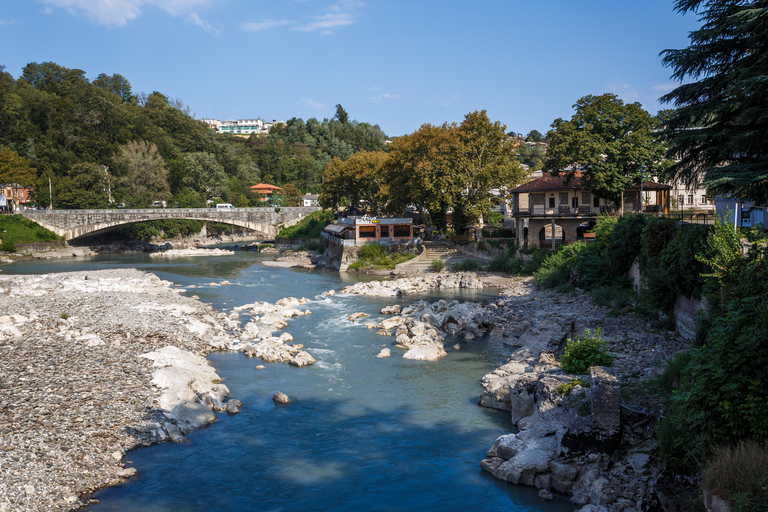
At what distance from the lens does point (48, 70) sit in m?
110

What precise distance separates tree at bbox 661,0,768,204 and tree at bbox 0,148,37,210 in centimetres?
→ 8085

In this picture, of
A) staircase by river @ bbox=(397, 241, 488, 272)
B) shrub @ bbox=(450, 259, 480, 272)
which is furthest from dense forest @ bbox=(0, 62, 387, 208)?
shrub @ bbox=(450, 259, 480, 272)

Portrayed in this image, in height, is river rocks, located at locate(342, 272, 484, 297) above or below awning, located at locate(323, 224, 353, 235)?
below

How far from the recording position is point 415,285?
125 feet

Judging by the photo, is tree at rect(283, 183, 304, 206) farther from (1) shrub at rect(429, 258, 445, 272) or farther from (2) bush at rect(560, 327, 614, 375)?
(2) bush at rect(560, 327, 614, 375)

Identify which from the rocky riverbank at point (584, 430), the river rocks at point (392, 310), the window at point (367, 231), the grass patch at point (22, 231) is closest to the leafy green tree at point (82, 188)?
the grass patch at point (22, 231)

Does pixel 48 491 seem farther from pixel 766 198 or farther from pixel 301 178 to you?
pixel 301 178

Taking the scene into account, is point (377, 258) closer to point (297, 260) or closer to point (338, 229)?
point (338, 229)

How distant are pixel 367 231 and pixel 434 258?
8399mm

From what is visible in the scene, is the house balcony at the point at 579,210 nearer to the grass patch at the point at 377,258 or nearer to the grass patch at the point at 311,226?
the grass patch at the point at 377,258

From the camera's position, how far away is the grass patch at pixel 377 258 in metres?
48.8

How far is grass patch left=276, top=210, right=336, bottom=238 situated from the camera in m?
75.6

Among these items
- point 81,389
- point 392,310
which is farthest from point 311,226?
point 81,389

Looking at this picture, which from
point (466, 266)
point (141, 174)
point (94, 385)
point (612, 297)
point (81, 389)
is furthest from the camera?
point (141, 174)
